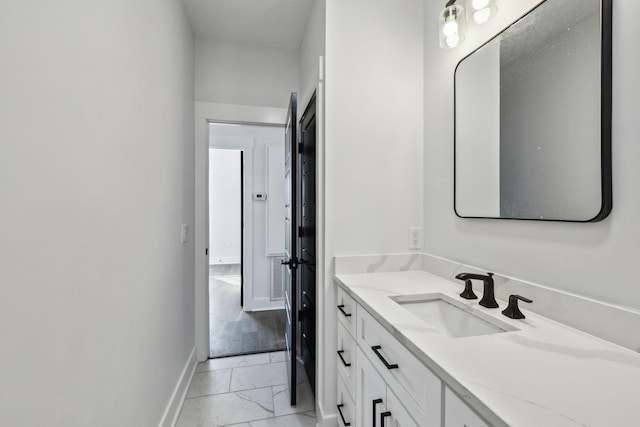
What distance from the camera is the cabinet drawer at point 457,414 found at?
576 mm

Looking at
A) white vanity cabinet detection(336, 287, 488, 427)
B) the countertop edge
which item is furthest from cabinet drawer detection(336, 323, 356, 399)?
the countertop edge

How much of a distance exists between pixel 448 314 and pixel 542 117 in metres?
0.83

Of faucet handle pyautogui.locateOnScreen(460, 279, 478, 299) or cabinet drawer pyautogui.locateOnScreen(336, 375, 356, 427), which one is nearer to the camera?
faucet handle pyautogui.locateOnScreen(460, 279, 478, 299)

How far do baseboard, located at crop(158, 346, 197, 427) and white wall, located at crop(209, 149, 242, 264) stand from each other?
13.5ft

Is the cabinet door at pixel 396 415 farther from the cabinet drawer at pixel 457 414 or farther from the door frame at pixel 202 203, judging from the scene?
the door frame at pixel 202 203

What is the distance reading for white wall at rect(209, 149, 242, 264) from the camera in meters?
5.92

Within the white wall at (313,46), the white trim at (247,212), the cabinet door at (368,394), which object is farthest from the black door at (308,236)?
the white trim at (247,212)

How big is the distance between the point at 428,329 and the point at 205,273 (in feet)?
6.35

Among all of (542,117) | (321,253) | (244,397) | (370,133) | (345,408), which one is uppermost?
(370,133)

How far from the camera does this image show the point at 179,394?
175 cm

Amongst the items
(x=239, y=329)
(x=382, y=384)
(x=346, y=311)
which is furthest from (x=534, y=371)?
(x=239, y=329)

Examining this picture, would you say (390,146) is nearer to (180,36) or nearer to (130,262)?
(130,262)

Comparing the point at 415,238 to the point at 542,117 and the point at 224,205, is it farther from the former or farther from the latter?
the point at 224,205

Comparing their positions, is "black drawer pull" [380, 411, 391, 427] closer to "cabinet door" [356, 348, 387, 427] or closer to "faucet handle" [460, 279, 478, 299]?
"cabinet door" [356, 348, 387, 427]
